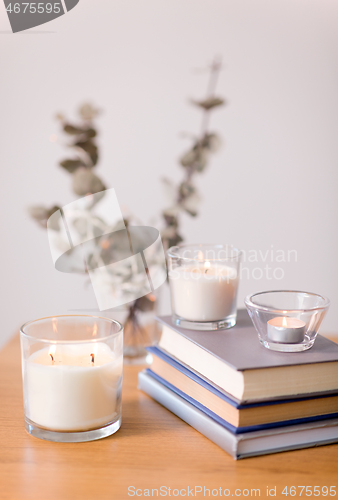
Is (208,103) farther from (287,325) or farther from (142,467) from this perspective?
(142,467)

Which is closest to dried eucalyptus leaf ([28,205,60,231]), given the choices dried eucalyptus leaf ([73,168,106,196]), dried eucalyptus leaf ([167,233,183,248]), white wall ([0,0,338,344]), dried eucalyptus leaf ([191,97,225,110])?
dried eucalyptus leaf ([73,168,106,196])

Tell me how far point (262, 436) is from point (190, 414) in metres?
0.10

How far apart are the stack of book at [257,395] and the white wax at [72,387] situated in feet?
0.32

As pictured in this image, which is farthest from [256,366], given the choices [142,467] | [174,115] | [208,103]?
[174,115]

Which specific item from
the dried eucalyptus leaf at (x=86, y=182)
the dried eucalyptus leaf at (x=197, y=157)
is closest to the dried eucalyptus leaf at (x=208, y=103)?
the dried eucalyptus leaf at (x=197, y=157)

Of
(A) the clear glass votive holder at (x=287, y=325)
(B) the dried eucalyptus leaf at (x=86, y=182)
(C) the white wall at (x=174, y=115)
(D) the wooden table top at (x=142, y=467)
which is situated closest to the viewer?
(D) the wooden table top at (x=142, y=467)

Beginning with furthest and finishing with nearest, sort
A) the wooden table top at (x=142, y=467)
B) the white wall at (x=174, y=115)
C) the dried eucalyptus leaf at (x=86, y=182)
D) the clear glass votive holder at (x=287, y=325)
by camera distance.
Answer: the white wall at (x=174, y=115) → the dried eucalyptus leaf at (x=86, y=182) → the clear glass votive holder at (x=287, y=325) → the wooden table top at (x=142, y=467)

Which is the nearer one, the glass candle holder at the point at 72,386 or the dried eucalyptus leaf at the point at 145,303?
the glass candle holder at the point at 72,386

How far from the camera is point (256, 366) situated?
56 cm

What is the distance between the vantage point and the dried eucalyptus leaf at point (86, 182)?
2.78 feet

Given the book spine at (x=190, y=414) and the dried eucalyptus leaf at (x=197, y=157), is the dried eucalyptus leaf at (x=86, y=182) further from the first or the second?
the book spine at (x=190, y=414)

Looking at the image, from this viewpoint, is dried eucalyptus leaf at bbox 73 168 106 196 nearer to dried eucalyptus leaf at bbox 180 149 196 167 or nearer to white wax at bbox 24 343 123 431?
dried eucalyptus leaf at bbox 180 149 196 167

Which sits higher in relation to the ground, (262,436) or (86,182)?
(86,182)

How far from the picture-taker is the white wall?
1662 mm
